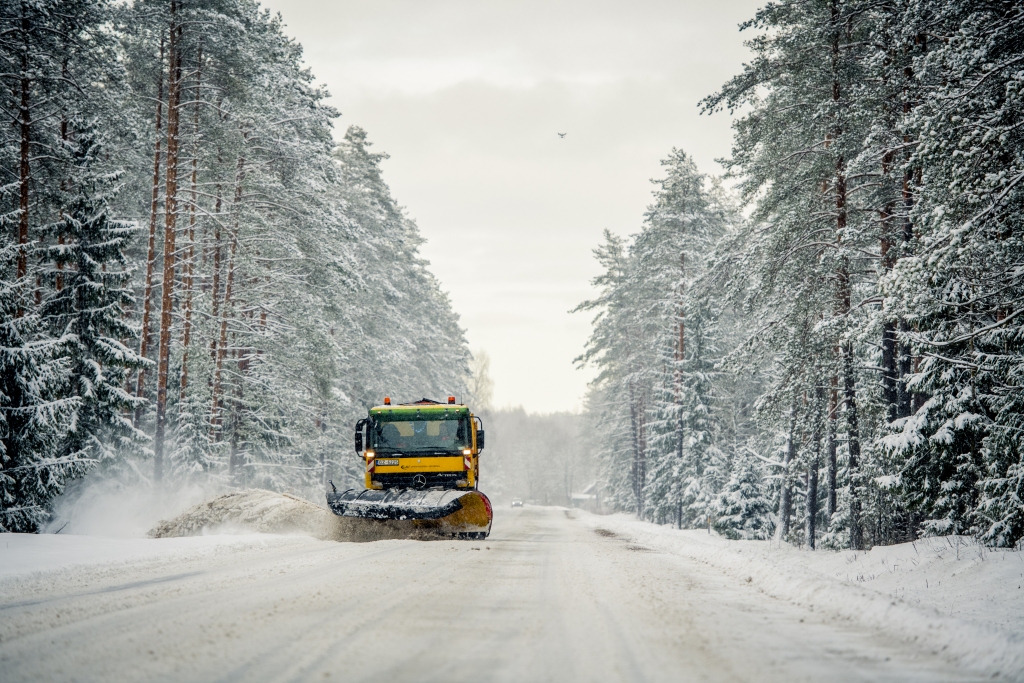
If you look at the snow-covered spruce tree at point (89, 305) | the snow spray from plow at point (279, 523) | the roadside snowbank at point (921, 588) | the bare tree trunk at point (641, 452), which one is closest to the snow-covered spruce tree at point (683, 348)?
the bare tree trunk at point (641, 452)

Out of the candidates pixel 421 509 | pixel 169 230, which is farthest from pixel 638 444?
pixel 421 509

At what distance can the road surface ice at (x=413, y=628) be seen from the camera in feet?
13.2

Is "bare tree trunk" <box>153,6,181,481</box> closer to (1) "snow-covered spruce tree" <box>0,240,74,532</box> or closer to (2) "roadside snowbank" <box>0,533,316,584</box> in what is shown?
(1) "snow-covered spruce tree" <box>0,240,74,532</box>

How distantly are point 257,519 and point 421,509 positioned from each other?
3675 millimetres

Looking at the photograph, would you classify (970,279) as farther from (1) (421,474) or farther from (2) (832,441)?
(1) (421,474)

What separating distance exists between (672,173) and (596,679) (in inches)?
1276

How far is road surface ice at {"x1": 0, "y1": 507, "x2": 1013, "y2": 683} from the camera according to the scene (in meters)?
4.02

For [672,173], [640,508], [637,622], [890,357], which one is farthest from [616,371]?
[637,622]

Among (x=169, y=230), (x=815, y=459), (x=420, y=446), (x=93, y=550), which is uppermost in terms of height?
(x=169, y=230)

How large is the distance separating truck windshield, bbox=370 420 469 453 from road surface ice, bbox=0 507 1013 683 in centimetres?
632

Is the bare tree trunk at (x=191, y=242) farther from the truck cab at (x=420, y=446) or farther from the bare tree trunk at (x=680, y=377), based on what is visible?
the bare tree trunk at (x=680, y=377)

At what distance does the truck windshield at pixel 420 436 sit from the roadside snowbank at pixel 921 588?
5039 mm

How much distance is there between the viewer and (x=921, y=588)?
9.72 metres

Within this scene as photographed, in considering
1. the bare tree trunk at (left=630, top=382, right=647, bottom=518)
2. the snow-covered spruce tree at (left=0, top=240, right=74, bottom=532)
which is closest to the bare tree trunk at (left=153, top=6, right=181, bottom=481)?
the snow-covered spruce tree at (left=0, top=240, right=74, bottom=532)
